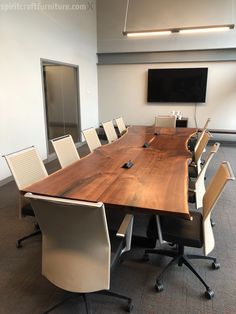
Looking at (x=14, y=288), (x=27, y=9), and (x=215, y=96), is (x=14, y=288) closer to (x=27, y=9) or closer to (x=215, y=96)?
(x=27, y=9)

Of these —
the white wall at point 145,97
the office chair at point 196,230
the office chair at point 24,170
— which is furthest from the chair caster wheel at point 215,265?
the white wall at point 145,97

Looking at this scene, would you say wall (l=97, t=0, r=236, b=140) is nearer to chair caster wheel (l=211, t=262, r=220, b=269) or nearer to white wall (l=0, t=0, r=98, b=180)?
white wall (l=0, t=0, r=98, b=180)

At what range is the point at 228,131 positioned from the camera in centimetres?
680

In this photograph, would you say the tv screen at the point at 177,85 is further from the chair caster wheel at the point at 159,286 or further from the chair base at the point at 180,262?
the chair caster wheel at the point at 159,286

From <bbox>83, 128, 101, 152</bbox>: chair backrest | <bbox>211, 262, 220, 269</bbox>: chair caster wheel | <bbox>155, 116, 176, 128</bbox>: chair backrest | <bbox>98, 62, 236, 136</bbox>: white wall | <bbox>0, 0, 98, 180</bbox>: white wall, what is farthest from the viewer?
<bbox>98, 62, 236, 136</bbox>: white wall

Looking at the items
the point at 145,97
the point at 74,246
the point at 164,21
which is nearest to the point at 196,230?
the point at 74,246

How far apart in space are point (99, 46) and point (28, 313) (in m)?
6.99

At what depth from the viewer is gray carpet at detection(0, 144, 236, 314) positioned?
1.75 meters

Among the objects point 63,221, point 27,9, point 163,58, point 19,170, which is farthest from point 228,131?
point 63,221

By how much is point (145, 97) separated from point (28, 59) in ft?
12.4

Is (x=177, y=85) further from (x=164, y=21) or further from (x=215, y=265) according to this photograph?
(x=215, y=265)

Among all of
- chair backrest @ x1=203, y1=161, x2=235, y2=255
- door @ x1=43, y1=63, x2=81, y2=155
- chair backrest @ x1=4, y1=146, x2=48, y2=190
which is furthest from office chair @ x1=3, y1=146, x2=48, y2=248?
door @ x1=43, y1=63, x2=81, y2=155

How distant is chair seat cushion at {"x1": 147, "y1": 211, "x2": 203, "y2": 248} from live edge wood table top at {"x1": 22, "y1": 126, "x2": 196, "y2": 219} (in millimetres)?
278

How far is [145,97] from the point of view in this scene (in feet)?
24.2
